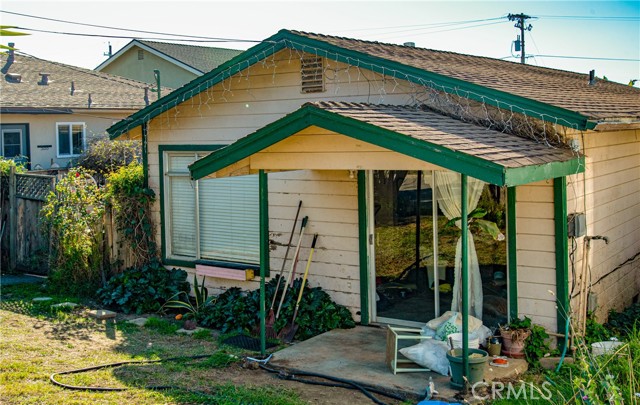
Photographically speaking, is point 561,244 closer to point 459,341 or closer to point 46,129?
point 459,341

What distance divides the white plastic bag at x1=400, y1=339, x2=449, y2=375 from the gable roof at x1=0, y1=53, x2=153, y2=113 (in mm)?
14812

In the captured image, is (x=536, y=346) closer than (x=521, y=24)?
Yes

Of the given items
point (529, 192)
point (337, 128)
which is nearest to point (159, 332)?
point (337, 128)

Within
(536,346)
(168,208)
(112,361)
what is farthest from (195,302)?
(536,346)

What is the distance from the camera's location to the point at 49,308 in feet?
35.4

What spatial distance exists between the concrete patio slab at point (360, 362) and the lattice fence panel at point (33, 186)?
20.1 ft

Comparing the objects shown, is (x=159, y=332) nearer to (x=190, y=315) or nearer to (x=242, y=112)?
(x=190, y=315)

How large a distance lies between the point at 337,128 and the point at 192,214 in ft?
14.6

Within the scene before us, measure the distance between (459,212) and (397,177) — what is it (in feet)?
3.14

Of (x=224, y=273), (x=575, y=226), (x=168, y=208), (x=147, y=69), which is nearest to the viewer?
(x=575, y=226)

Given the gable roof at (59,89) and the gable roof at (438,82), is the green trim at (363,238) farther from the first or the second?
the gable roof at (59,89)

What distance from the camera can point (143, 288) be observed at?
36.4 feet

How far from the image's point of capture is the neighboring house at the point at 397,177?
778 cm

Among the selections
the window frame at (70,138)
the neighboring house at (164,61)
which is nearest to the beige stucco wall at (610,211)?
the window frame at (70,138)
